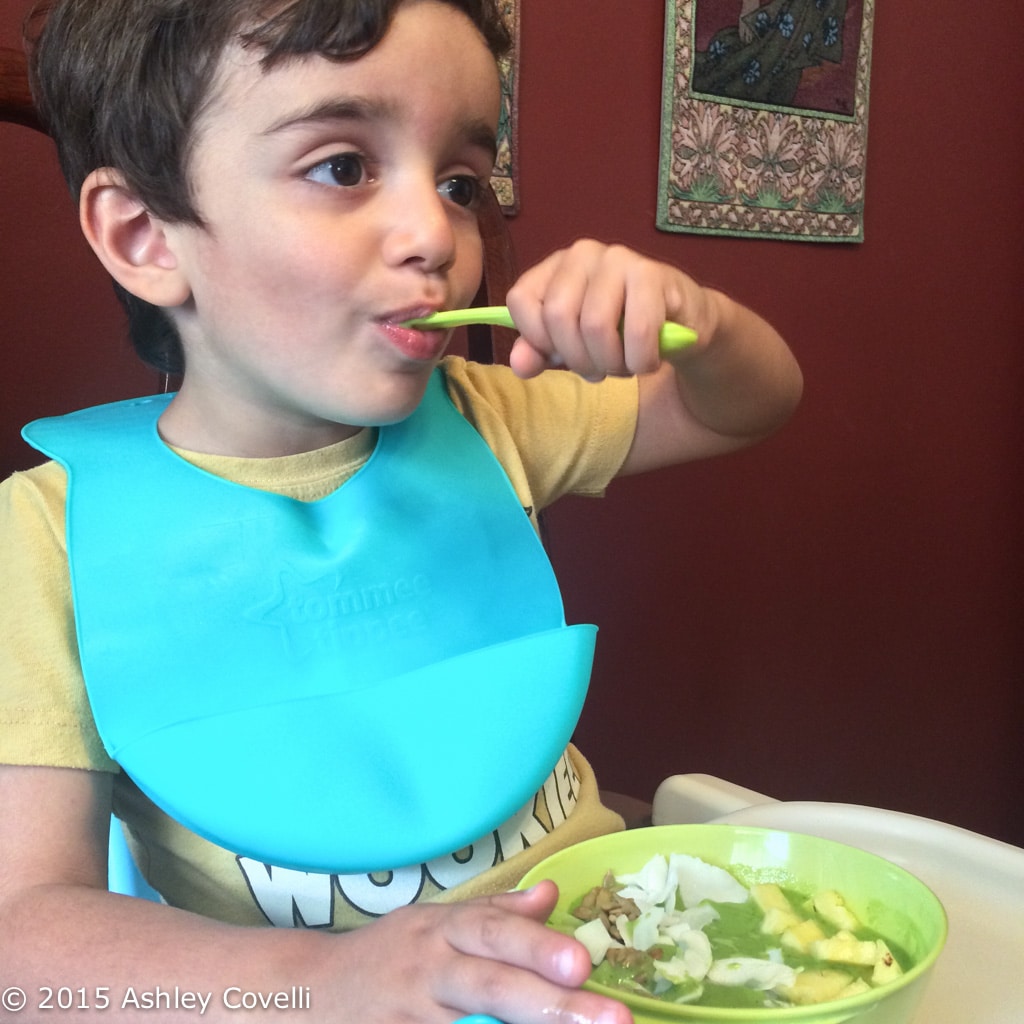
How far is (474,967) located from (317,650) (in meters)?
0.33

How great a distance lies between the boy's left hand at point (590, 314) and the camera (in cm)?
58

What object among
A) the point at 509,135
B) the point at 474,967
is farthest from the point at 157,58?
the point at 509,135

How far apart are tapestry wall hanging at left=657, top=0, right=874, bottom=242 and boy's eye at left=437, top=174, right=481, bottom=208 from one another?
88 cm

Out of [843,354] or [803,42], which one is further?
[843,354]

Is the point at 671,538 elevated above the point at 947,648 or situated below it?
above

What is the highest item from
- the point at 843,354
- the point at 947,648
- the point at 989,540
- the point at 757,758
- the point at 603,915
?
the point at 843,354

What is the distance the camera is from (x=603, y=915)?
1.81 ft

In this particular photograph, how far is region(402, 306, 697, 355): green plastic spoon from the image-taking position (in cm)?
58

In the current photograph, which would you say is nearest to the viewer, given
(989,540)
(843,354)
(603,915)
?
(603,915)

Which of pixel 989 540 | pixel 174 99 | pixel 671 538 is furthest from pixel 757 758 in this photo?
Answer: pixel 174 99

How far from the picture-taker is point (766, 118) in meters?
1.70

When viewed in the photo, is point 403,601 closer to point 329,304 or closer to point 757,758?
point 329,304

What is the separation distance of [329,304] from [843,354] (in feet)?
4.72

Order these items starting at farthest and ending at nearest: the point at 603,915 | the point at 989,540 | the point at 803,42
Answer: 1. the point at 989,540
2. the point at 803,42
3. the point at 603,915
